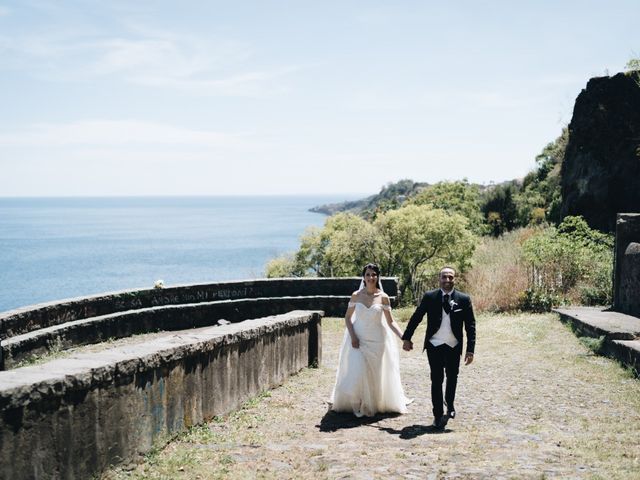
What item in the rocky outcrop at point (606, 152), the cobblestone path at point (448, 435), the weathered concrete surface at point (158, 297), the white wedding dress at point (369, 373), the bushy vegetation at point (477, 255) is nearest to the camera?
the cobblestone path at point (448, 435)

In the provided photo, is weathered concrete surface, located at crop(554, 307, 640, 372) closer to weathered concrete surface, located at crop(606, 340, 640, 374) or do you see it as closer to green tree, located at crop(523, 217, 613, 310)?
weathered concrete surface, located at crop(606, 340, 640, 374)

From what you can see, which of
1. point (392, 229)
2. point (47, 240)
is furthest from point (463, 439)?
point (47, 240)

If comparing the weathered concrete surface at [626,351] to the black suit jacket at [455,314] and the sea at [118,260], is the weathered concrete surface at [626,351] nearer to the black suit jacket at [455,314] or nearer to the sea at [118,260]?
the black suit jacket at [455,314]

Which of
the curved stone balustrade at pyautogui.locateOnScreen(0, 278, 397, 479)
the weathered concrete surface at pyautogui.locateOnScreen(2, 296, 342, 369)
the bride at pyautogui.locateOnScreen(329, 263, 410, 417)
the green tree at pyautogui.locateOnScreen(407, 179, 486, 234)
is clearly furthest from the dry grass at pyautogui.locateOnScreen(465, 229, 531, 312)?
the green tree at pyautogui.locateOnScreen(407, 179, 486, 234)

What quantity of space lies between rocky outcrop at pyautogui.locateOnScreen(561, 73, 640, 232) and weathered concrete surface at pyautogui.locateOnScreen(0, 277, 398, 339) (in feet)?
41.8

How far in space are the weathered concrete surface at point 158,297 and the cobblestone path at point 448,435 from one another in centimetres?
646

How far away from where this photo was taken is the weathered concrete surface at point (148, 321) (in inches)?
520

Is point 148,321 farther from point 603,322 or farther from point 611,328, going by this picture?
point 611,328

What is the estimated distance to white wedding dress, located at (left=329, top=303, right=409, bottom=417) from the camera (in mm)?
8266

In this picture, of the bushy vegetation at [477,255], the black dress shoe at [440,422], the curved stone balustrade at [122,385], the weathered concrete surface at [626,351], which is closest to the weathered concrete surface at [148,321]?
the curved stone balustrade at [122,385]

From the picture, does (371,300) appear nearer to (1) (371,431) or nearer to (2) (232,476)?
(1) (371,431)

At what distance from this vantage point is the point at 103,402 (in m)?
5.43

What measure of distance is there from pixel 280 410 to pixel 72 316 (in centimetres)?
884

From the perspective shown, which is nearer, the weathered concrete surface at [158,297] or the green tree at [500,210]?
the weathered concrete surface at [158,297]
